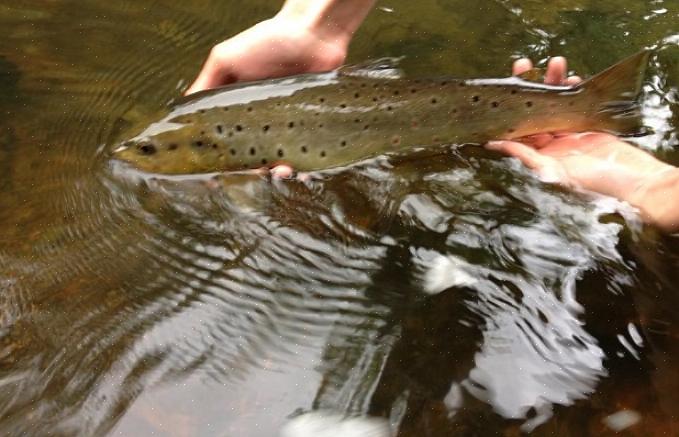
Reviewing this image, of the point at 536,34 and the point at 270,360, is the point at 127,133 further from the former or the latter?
the point at 536,34

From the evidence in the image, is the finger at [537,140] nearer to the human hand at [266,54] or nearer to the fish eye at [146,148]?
the human hand at [266,54]

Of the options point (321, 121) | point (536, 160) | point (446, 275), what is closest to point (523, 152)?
point (536, 160)

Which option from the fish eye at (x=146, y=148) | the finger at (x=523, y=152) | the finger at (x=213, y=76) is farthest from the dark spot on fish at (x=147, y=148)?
the finger at (x=523, y=152)

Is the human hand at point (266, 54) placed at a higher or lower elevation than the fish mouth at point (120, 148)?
higher

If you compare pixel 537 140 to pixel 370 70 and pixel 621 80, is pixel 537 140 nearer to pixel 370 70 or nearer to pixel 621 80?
pixel 621 80

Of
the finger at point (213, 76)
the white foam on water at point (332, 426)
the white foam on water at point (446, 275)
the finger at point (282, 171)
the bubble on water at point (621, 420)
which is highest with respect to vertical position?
the finger at point (213, 76)

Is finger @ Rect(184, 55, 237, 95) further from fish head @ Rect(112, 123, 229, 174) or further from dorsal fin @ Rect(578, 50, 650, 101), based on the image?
dorsal fin @ Rect(578, 50, 650, 101)

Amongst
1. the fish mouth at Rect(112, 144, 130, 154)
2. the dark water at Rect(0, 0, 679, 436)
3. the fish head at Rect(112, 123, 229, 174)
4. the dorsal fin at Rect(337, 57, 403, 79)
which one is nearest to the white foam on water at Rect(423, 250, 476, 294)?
the dark water at Rect(0, 0, 679, 436)
